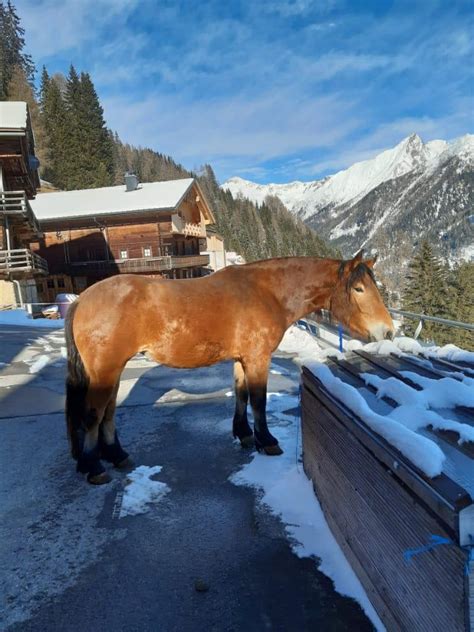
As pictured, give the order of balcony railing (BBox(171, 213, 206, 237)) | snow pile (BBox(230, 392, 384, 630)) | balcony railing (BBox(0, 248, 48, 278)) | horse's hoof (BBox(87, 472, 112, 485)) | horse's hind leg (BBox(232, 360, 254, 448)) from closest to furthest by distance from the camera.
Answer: snow pile (BBox(230, 392, 384, 630)) < horse's hoof (BBox(87, 472, 112, 485)) < horse's hind leg (BBox(232, 360, 254, 448)) < balcony railing (BBox(0, 248, 48, 278)) < balcony railing (BBox(171, 213, 206, 237))

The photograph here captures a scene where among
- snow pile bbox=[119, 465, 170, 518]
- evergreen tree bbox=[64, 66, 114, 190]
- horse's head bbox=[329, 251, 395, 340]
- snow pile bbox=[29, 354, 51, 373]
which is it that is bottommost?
snow pile bbox=[29, 354, 51, 373]

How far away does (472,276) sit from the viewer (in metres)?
40.9

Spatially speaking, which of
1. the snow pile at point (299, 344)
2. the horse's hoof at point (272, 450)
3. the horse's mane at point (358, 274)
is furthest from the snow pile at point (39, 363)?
the horse's mane at point (358, 274)

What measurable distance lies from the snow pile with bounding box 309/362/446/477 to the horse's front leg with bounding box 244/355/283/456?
5.24 feet

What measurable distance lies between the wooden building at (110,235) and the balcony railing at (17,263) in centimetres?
882

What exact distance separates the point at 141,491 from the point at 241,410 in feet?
4.26

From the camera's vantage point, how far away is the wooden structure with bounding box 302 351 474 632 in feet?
5.01

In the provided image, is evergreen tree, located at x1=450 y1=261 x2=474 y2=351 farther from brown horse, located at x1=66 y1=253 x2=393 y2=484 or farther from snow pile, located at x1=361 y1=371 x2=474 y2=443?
snow pile, located at x1=361 y1=371 x2=474 y2=443

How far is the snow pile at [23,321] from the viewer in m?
17.0

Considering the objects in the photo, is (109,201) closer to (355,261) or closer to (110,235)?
(110,235)

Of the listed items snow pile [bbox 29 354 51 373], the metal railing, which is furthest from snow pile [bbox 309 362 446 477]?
snow pile [bbox 29 354 51 373]

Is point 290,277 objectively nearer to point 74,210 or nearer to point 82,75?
point 74,210

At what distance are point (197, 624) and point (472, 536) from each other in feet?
4.91

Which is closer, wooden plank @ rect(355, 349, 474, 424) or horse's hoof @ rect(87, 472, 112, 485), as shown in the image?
wooden plank @ rect(355, 349, 474, 424)
